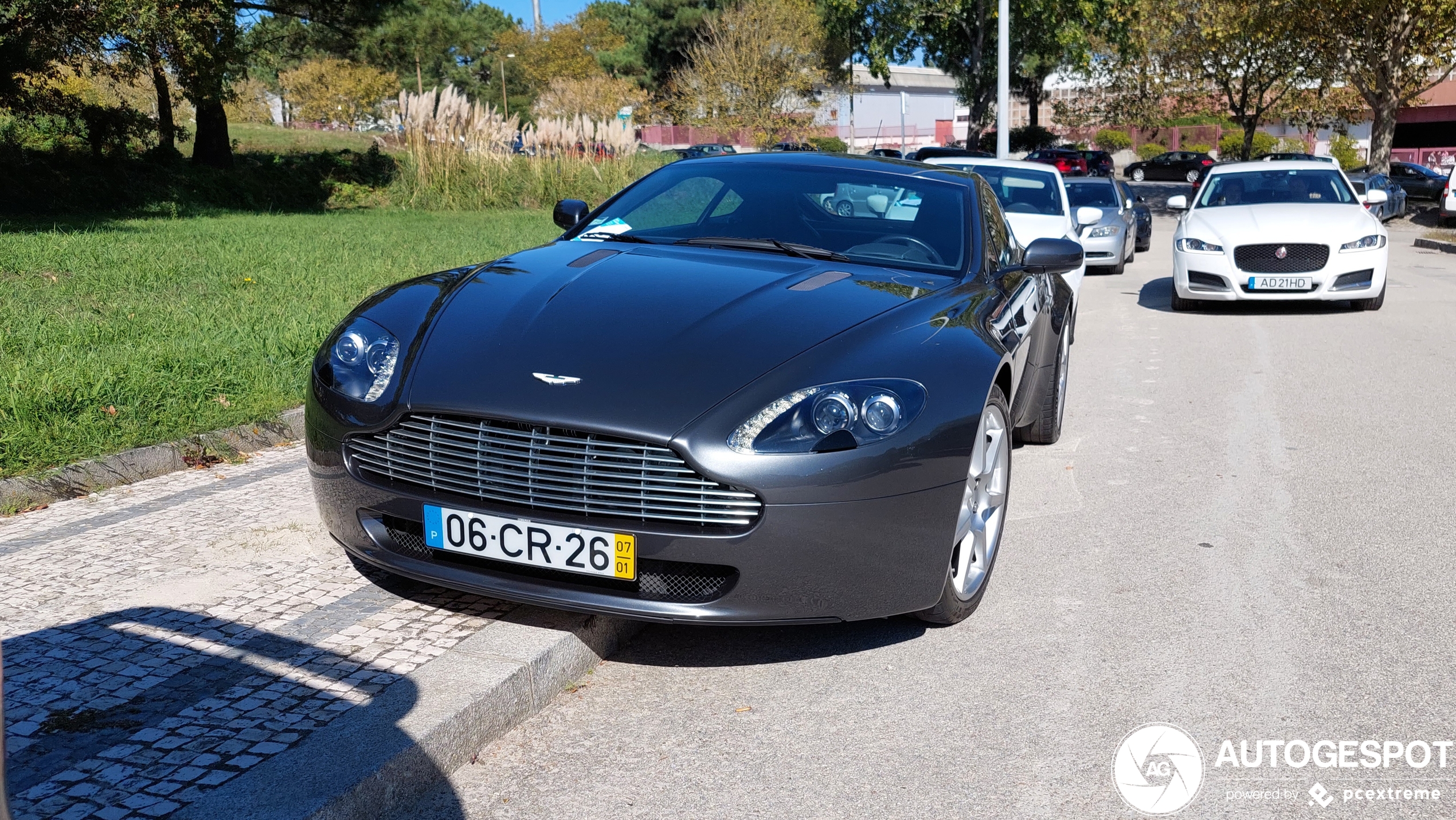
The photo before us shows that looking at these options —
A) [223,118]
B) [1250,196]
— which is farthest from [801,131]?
[1250,196]

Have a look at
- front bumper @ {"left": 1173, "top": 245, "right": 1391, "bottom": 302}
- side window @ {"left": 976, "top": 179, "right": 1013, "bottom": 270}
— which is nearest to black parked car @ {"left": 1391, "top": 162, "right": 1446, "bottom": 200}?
front bumper @ {"left": 1173, "top": 245, "right": 1391, "bottom": 302}

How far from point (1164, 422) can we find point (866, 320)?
12.7 ft

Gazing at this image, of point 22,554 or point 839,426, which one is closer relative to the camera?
point 839,426

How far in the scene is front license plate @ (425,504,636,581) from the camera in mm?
3201

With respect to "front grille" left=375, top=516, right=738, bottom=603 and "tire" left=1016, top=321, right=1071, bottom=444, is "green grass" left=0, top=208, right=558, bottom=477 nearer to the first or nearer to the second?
"front grille" left=375, top=516, right=738, bottom=603

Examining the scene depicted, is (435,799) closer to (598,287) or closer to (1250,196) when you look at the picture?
(598,287)

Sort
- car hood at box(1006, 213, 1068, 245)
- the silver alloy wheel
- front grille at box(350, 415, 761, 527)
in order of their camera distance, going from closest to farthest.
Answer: front grille at box(350, 415, 761, 527) < the silver alloy wheel < car hood at box(1006, 213, 1068, 245)

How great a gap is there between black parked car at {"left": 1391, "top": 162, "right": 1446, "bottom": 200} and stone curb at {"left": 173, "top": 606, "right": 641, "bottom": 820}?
109 ft

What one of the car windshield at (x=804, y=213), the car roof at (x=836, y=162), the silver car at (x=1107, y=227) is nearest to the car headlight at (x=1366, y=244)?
the silver car at (x=1107, y=227)

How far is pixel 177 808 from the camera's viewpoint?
2443mm

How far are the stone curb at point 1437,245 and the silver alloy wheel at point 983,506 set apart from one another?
61.8 feet

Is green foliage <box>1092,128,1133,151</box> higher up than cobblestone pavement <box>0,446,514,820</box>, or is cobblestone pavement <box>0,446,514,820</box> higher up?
green foliage <box>1092,128,1133,151</box>

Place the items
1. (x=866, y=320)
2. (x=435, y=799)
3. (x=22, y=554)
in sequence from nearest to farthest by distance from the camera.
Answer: (x=435, y=799)
(x=866, y=320)
(x=22, y=554)

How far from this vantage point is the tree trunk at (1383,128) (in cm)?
2812
